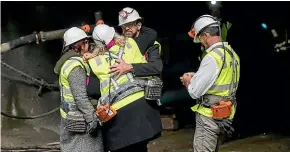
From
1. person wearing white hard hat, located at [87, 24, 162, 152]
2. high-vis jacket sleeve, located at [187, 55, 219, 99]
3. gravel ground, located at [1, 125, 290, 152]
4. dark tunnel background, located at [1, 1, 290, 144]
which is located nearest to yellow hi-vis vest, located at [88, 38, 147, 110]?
person wearing white hard hat, located at [87, 24, 162, 152]

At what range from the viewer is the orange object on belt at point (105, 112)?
4648 millimetres

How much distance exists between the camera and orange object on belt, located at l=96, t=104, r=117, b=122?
465 centimetres

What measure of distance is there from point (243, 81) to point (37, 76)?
446cm

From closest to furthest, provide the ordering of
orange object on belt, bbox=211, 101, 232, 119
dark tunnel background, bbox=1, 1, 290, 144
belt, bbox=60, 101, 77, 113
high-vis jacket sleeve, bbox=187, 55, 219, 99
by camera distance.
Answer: high-vis jacket sleeve, bbox=187, 55, 219, 99 < orange object on belt, bbox=211, 101, 232, 119 < belt, bbox=60, 101, 77, 113 < dark tunnel background, bbox=1, 1, 290, 144

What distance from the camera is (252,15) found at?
10.2 metres

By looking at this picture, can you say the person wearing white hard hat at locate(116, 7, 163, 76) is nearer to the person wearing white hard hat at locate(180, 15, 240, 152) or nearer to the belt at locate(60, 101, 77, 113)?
the person wearing white hard hat at locate(180, 15, 240, 152)

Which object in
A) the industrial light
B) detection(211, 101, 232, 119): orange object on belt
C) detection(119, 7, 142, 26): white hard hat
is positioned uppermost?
the industrial light

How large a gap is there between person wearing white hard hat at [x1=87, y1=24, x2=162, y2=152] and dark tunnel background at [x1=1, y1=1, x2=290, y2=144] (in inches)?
157

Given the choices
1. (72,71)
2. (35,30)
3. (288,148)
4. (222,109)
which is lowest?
(288,148)

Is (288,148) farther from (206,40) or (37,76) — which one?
(37,76)

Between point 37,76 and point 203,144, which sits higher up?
point 37,76

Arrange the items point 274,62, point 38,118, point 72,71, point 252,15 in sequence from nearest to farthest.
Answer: point 72,71
point 38,118
point 252,15
point 274,62

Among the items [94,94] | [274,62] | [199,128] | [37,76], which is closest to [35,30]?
[37,76]

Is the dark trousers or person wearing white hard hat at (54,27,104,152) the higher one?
person wearing white hard hat at (54,27,104,152)
